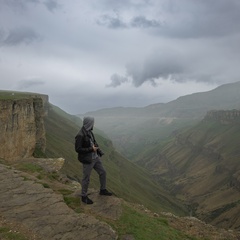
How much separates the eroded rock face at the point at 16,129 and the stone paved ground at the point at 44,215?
39.9 metres

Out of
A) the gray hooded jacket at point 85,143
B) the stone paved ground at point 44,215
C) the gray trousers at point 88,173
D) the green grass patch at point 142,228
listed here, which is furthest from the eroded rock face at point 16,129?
the green grass patch at point 142,228

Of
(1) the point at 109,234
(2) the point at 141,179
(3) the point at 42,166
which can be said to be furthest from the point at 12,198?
(2) the point at 141,179

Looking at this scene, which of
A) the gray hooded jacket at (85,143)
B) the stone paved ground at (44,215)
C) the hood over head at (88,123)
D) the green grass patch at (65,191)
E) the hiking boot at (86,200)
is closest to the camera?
the stone paved ground at (44,215)

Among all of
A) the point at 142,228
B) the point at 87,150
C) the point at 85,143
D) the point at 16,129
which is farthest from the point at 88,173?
the point at 16,129

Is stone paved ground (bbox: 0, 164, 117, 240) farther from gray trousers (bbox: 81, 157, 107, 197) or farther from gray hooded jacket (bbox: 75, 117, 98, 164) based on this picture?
gray hooded jacket (bbox: 75, 117, 98, 164)

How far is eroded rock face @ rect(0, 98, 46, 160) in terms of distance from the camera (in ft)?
204

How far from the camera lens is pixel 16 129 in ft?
217

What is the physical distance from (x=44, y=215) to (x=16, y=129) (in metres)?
50.4

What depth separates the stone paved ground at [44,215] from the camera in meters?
16.8

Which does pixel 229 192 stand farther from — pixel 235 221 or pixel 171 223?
pixel 171 223

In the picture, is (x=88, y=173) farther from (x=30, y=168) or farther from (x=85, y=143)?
(x=30, y=168)

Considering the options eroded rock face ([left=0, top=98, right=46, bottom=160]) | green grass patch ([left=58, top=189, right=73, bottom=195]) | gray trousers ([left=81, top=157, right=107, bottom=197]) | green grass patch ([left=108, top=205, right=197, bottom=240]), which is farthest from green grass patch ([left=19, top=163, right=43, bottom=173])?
eroded rock face ([left=0, top=98, right=46, bottom=160])

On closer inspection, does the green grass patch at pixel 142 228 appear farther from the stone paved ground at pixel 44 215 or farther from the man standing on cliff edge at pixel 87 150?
the man standing on cliff edge at pixel 87 150

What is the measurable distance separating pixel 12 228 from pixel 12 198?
425cm
